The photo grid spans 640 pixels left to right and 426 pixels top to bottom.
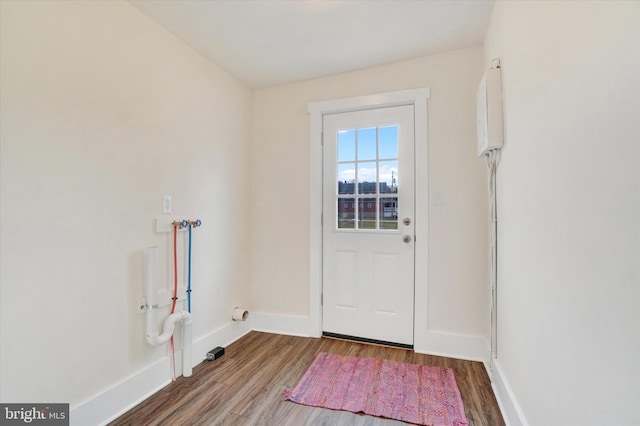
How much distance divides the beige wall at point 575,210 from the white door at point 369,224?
1.01 m

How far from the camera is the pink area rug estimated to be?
1.69 meters

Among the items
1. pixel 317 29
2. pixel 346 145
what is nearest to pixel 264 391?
pixel 346 145

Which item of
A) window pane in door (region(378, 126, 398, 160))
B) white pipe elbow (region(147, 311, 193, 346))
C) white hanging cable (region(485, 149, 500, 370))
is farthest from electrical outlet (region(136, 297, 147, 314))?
white hanging cable (region(485, 149, 500, 370))

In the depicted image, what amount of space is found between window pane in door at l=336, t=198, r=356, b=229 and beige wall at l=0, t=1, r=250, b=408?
1.21 m

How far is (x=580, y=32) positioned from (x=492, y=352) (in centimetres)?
185

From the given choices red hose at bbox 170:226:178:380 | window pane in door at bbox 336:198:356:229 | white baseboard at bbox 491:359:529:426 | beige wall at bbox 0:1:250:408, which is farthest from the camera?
window pane in door at bbox 336:198:356:229

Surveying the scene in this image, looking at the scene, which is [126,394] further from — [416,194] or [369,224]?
[416,194]

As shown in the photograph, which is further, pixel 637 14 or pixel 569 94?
pixel 569 94

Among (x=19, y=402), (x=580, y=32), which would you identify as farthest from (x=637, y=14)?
(x=19, y=402)

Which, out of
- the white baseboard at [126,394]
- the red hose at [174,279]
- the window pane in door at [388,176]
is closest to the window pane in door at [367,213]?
the window pane in door at [388,176]

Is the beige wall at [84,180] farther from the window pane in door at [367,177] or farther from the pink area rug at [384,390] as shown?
the window pane in door at [367,177]

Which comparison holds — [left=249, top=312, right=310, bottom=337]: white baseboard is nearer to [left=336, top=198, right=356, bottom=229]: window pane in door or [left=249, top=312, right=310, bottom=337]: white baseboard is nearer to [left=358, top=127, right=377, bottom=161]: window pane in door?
[left=336, top=198, right=356, bottom=229]: window pane in door

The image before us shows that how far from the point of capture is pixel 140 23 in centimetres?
186

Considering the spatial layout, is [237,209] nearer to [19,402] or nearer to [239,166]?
[239,166]
